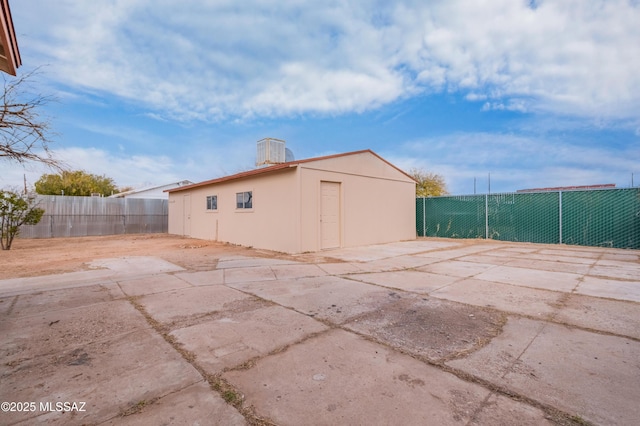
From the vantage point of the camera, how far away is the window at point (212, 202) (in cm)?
1284

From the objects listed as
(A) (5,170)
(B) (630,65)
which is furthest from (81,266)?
(B) (630,65)

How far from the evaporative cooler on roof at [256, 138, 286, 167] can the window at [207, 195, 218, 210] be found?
8.89ft

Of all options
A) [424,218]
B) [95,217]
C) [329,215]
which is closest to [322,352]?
[329,215]

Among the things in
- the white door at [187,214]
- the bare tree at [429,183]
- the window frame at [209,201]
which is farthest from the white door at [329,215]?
the bare tree at [429,183]

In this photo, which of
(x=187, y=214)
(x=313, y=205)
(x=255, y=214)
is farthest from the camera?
(x=187, y=214)

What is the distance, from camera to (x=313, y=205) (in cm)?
894

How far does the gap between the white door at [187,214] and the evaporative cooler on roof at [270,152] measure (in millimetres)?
5784

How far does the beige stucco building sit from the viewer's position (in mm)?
8789

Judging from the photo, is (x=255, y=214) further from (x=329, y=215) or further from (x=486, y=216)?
(x=486, y=216)

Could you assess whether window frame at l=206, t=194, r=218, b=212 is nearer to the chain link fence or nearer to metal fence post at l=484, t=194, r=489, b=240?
the chain link fence

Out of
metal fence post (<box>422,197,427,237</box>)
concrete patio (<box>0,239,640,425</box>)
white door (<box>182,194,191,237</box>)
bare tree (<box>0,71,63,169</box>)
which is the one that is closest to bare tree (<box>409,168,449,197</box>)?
metal fence post (<box>422,197,427,237</box>)

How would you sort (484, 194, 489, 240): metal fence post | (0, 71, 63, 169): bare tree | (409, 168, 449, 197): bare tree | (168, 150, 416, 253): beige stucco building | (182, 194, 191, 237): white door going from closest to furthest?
(0, 71, 63, 169): bare tree → (168, 150, 416, 253): beige stucco building → (484, 194, 489, 240): metal fence post → (182, 194, 191, 237): white door → (409, 168, 449, 197): bare tree

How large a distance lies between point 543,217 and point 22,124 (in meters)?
14.9

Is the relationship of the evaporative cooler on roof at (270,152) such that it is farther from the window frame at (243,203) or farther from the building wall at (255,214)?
the window frame at (243,203)
